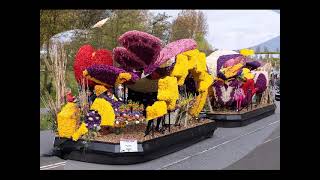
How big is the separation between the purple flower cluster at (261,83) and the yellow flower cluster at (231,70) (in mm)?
2389

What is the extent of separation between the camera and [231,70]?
12453 millimetres

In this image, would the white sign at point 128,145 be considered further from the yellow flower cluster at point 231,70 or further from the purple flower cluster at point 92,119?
the yellow flower cluster at point 231,70

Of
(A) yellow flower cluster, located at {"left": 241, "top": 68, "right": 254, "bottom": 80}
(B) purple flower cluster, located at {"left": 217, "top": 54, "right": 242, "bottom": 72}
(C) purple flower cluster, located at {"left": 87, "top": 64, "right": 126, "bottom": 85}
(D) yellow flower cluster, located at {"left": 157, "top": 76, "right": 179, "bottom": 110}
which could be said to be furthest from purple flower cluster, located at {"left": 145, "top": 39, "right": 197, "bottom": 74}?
(A) yellow flower cluster, located at {"left": 241, "top": 68, "right": 254, "bottom": 80}

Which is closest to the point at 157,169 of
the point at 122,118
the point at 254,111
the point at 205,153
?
the point at 122,118

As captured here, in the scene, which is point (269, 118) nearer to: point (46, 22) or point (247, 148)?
point (247, 148)

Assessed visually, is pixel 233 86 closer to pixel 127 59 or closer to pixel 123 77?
pixel 127 59

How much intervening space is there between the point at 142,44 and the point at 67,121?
1.79 m

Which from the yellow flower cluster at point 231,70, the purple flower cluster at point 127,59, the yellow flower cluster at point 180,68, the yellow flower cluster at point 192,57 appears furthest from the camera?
the yellow flower cluster at point 231,70

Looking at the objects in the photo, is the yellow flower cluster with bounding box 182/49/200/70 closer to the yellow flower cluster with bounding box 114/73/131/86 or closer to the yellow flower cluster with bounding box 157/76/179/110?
the yellow flower cluster with bounding box 157/76/179/110

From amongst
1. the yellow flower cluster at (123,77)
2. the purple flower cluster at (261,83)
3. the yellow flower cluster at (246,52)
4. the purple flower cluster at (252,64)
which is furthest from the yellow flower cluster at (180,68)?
the purple flower cluster at (261,83)

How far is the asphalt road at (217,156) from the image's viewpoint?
699 centimetres

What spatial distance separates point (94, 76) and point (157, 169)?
74.6 inches

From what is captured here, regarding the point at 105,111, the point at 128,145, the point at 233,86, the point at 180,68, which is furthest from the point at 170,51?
the point at 233,86

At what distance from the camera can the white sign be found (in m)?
6.89
